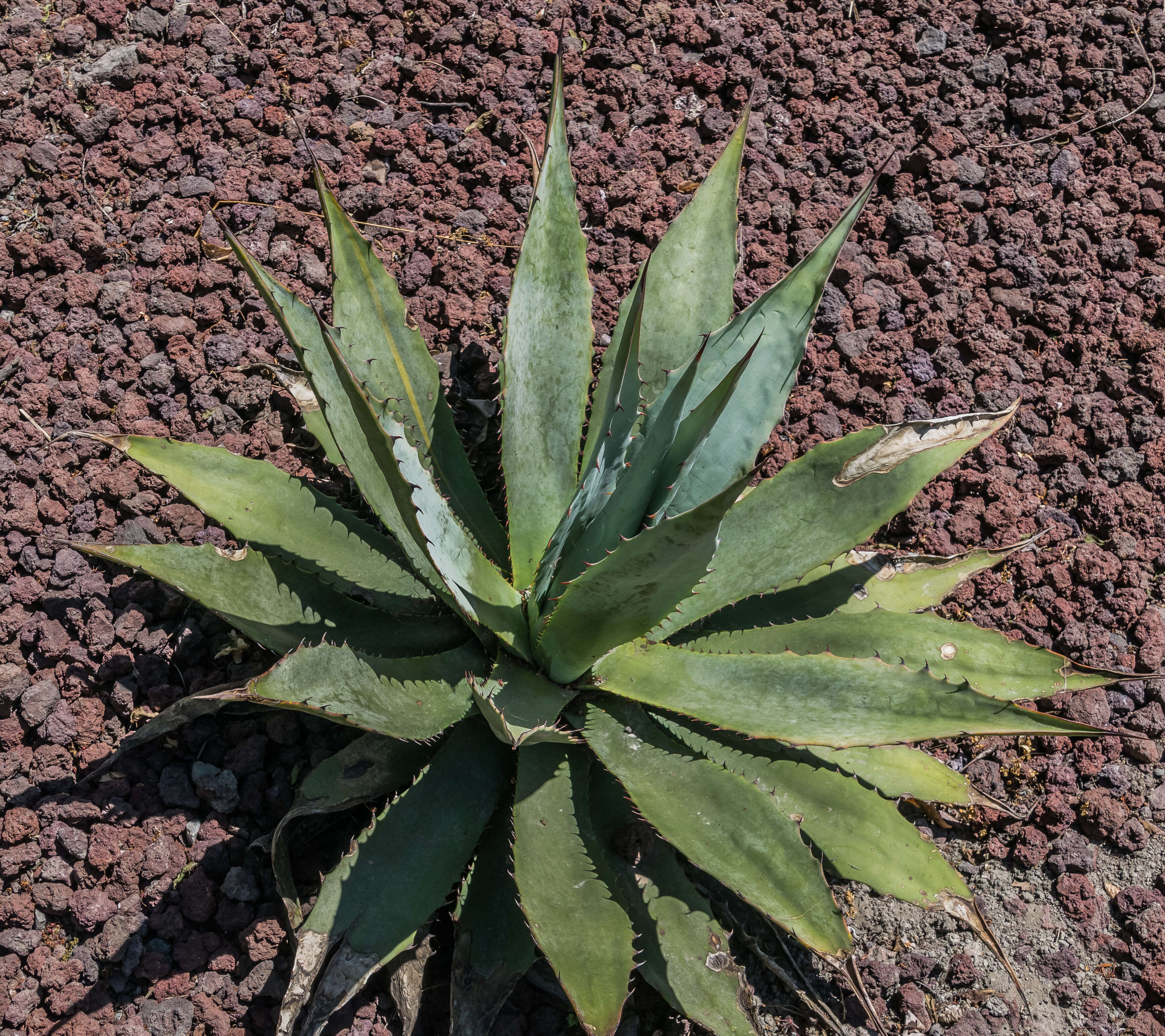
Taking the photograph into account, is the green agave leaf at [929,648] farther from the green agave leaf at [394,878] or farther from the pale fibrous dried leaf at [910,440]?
the green agave leaf at [394,878]

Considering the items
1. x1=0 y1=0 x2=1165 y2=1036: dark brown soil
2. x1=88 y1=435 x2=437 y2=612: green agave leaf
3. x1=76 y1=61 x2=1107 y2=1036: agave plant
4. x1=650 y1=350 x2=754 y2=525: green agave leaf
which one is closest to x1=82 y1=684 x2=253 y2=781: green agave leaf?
x1=76 y1=61 x2=1107 y2=1036: agave plant

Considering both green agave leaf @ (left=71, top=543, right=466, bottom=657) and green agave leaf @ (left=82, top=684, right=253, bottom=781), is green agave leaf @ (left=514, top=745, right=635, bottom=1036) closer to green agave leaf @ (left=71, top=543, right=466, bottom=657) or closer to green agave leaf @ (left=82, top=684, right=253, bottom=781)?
green agave leaf @ (left=71, top=543, right=466, bottom=657)

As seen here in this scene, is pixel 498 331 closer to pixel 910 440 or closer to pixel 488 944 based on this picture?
pixel 910 440

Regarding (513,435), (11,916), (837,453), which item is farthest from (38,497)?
(837,453)

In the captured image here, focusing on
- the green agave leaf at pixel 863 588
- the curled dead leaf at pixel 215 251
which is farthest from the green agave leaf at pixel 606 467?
the curled dead leaf at pixel 215 251

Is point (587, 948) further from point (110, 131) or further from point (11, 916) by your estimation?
point (110, 131)

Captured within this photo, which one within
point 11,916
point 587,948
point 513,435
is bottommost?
point 11,916

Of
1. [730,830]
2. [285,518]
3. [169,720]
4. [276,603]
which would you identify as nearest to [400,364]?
[285,518]
